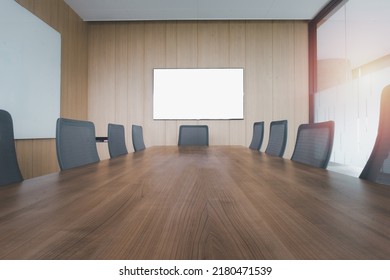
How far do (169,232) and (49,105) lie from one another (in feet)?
14.3

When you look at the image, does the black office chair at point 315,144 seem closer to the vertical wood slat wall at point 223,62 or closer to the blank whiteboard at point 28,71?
the vertical wood slat wall at point 223,62

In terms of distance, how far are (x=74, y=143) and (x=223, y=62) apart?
13.7 feet

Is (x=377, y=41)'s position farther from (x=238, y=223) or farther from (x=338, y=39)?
(x=238, y=223)

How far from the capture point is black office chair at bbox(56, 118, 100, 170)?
1512 millimetres

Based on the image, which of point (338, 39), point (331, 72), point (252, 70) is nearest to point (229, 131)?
point (252, 70)

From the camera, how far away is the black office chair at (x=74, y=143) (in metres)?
1.51

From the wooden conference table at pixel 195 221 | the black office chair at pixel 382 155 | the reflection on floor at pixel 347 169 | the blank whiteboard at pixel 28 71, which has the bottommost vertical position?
the reflection on floor at pixel 347 169

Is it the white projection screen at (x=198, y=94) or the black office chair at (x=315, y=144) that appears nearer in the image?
the black office chair at (x=315, y=144)

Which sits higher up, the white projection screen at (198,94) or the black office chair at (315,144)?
the white projection screen at (198,94)

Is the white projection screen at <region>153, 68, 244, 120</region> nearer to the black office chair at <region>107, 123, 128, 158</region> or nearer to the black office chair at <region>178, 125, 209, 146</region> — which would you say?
the black office chair at <region>178, 125, 209, 146</region>

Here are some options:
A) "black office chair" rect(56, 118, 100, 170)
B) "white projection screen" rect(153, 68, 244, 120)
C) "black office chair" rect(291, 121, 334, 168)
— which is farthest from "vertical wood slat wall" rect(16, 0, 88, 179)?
"black office chair" rect(291, 121, 334, 168)

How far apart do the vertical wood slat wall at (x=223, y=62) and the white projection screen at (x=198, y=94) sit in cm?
12

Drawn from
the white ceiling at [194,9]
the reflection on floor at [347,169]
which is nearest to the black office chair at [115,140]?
the white ceiling at [194,9]
